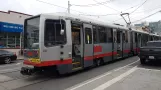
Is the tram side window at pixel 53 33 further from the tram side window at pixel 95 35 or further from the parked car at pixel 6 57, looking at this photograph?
the parked car at pixel 6 57

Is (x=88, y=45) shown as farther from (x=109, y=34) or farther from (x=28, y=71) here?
(x=28, y=71)

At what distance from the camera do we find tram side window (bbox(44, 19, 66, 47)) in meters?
8.60

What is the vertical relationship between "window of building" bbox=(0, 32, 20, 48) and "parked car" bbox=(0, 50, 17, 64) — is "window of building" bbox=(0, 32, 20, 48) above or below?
above

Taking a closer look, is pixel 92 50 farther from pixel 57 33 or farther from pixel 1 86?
pixel 1 86

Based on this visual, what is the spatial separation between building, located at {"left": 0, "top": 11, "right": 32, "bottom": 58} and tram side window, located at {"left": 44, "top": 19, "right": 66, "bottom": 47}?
15.0m

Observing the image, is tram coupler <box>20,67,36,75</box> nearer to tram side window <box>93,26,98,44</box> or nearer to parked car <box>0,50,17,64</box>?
tram side window <box>93,26,98,44</box>

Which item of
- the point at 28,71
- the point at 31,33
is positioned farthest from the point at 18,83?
the point at 31,33

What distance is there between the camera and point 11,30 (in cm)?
2294

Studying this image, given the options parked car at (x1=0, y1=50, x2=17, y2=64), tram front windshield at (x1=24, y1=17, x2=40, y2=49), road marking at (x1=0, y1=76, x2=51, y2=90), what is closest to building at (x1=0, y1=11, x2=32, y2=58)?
parked car at (x1=0, y1=50, x2=17, y2=64)

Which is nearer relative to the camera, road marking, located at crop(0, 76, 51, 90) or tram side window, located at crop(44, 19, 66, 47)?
road marking, located at crop(0, 76, 51, 90)

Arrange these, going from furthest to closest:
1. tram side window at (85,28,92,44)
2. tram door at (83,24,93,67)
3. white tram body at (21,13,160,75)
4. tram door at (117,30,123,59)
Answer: tram door at (117,30,123,59) < tram side window at (85,28,92,44) < tram door at (83,24,93,67) < white tram body at (21,13,160,75)

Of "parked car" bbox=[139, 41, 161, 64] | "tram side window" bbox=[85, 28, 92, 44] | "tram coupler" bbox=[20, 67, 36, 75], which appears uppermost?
"tram side window" bbox=[85, 28, 92, 44]

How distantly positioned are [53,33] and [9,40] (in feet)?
55.4

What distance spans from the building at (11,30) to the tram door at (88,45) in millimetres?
14447
